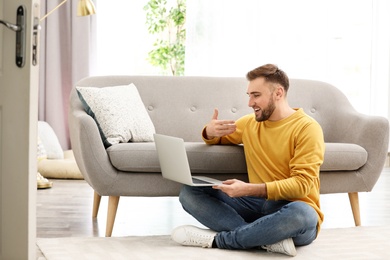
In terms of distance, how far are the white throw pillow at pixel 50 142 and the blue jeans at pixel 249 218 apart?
2.81 m

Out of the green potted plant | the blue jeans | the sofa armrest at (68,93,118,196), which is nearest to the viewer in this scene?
the blue jeans

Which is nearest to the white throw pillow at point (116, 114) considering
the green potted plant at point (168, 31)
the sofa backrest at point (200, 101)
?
the sofa backrest at point (200, 101)

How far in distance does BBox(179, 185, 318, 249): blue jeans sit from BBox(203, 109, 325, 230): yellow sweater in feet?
0.25

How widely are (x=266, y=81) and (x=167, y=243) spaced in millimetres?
814

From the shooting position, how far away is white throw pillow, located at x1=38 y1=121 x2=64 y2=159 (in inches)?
228

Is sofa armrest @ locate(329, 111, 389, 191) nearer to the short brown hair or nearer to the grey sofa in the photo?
the grey sofa

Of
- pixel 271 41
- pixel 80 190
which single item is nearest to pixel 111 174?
pixel 80 190

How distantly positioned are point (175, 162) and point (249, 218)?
0.42 m

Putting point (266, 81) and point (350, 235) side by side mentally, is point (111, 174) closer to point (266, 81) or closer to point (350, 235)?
point (266, 81)

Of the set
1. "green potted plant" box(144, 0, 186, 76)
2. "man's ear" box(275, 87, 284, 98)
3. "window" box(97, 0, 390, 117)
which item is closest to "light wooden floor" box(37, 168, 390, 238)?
"man's ear" box(275, 87, 284, 98)

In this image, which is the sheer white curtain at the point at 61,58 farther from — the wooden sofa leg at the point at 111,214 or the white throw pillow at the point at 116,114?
the wooden sofa leg at the point at 111,214

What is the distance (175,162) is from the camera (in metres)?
3.06

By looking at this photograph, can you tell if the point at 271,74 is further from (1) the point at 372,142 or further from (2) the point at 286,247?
(1) the point at 372,142

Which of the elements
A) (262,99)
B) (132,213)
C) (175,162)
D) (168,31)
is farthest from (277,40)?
(175,162)
